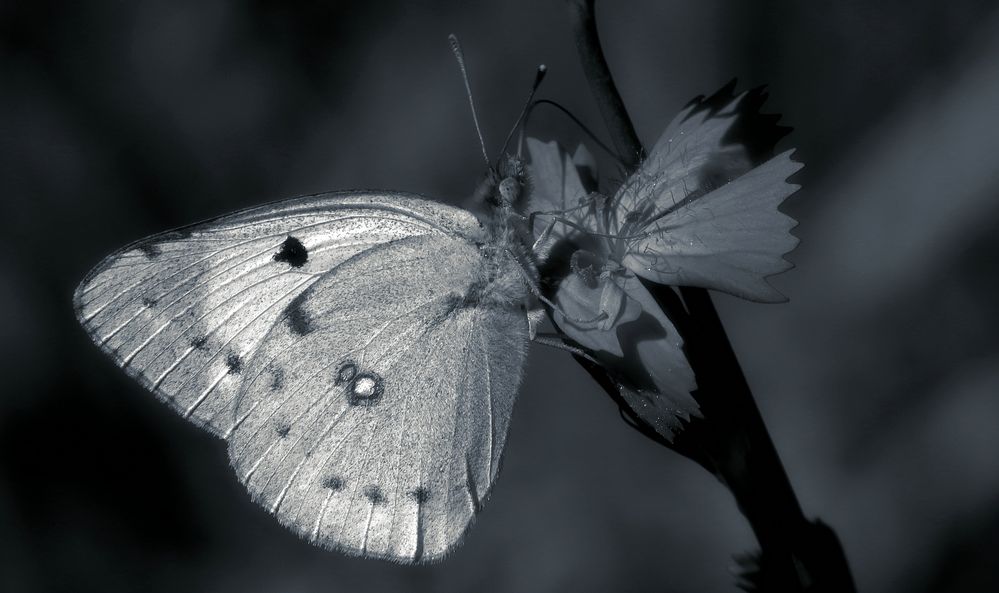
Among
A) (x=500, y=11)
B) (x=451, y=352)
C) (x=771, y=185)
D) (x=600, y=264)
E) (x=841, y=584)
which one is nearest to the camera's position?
(x=841, y=584)

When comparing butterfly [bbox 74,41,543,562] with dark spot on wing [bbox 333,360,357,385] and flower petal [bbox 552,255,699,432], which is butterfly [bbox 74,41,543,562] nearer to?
dark spot on wing [bbox 333,360,357,385]

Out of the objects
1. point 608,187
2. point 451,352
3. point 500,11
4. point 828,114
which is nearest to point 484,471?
point 451,352

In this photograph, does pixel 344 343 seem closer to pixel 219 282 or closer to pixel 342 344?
pixel 342 344

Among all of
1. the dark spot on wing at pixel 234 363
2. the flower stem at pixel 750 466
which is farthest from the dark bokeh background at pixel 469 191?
the flower stem at pixel 750 466

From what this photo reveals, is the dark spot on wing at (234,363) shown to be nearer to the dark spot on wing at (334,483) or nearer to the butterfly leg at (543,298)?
the dark spot on wing at (334,483)

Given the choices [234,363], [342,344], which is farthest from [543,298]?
[234,363]

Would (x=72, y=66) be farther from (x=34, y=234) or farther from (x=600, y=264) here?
(x=600, y=264)
